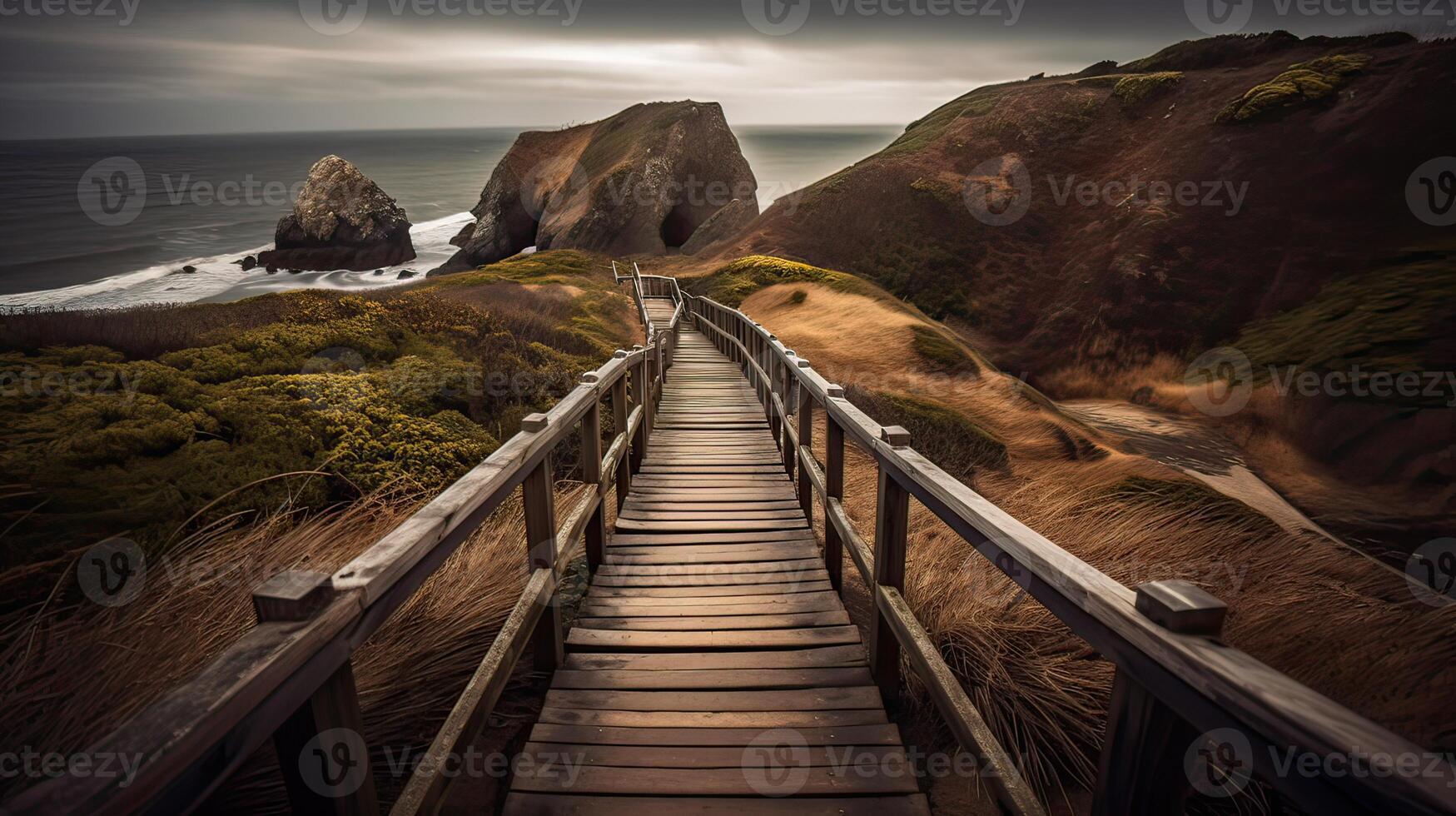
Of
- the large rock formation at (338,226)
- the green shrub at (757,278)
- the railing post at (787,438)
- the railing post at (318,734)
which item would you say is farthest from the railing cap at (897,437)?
the large rock formation at (338,226)

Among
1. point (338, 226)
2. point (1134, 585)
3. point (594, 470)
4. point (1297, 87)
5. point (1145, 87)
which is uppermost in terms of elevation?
point (1145, 87)

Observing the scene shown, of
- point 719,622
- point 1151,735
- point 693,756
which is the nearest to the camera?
point 1151,735

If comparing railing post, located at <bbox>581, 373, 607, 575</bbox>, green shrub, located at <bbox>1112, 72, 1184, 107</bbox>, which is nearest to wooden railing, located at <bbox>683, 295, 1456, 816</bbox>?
railing post, located at <bbox>581, 373, 607, 575</bbox>

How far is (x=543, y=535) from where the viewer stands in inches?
124

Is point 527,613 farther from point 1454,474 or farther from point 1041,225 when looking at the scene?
point 1041,225

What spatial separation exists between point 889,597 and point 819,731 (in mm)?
648

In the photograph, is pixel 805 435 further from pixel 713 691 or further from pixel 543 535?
pixel 543 535

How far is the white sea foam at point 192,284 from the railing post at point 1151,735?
50.9 m

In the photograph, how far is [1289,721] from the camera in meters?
1.07

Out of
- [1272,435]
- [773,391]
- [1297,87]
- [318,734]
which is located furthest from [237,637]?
[1297,87]

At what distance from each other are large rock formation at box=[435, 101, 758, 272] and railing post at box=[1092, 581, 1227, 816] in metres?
42.5

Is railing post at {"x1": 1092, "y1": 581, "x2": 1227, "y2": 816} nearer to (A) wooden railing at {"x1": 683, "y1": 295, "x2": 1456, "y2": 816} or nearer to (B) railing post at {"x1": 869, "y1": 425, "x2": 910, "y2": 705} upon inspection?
(A) wooden railing at {"x1": 683, "y1": 295, "x2": 1456, "y2": 816}

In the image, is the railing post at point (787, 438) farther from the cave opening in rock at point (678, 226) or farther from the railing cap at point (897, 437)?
the cave opening in rock at point (678, 226)

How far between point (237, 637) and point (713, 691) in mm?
2044
